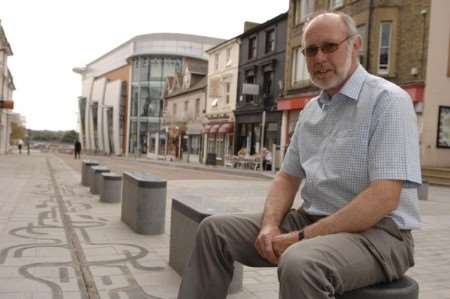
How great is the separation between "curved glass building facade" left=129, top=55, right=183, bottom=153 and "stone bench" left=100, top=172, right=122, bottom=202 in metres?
58.7

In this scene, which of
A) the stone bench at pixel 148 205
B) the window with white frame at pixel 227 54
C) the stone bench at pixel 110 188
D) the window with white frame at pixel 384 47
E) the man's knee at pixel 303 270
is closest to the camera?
the man's knee at pixel 303 270

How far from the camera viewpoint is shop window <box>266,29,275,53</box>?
1258 inches

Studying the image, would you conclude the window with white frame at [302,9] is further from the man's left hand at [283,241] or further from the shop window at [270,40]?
the man's left hand at [283,241]

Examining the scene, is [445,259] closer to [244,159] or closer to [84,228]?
[84,228]

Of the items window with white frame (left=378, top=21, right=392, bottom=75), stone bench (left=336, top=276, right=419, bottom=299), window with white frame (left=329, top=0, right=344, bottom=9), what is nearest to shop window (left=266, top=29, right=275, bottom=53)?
window with white frame (left=329, top=0, right=344, bottom=9)

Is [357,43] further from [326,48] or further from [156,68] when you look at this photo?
[156,68]

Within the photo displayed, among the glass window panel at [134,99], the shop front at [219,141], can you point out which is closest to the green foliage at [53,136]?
the glass window panel at [134,99]

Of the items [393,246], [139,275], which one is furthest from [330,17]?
[139,275]

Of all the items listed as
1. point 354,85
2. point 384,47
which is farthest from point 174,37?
point 354,85

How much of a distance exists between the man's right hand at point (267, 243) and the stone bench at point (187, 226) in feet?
4.52

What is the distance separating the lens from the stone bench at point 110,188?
9.88m

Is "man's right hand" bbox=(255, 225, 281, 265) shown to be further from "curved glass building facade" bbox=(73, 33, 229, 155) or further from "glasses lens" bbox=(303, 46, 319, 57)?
"curved glass building facade" bbox=(73, 33, 229, 155)

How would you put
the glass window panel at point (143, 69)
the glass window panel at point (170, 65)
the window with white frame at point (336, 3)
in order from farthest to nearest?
the glass window panel at point (143, 69) → the glass window panel at point (170, 65) → the window with white frame at point (336, 3)

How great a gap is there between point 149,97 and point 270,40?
39402mm
